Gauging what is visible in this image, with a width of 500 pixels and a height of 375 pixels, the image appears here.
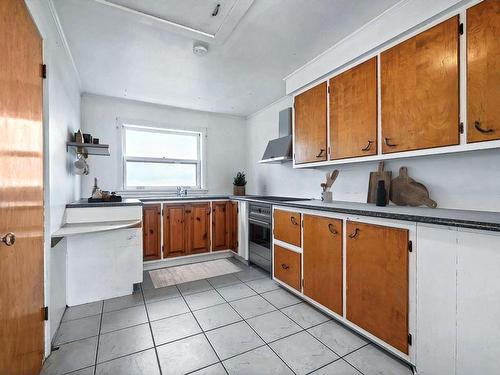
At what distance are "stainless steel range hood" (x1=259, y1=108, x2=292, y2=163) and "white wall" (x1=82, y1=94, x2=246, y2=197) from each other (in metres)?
1.25

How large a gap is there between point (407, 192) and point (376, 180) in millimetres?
295

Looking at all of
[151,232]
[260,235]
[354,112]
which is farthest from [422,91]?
[151,232]

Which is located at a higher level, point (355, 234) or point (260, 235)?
point (355, 234)

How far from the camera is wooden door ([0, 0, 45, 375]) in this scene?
1.09 m

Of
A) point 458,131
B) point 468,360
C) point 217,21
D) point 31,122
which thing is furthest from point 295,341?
point 217,21

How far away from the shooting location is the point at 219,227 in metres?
3.90

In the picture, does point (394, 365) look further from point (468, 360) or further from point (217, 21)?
point (217, 21)

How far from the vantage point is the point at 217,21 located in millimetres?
1972

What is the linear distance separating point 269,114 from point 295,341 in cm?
334

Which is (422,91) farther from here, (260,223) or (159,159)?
(159,159)

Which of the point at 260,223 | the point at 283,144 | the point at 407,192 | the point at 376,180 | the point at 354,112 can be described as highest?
the point at 354,112

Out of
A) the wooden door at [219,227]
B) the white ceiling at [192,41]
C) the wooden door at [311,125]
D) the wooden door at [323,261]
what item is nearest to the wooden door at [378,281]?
the wooden door at [323,261]

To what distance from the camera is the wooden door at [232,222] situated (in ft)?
12.7

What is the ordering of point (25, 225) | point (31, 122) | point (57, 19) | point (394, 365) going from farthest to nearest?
point (57, 19)
point (394, 365)
point (31, 122)
point (25, 225)
